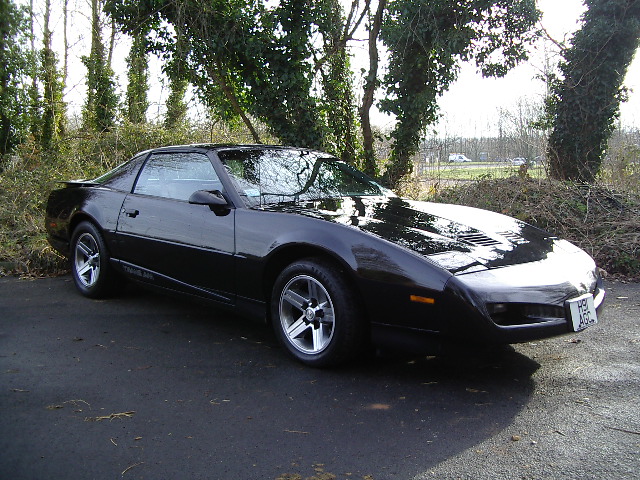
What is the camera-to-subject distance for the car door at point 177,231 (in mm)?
4086

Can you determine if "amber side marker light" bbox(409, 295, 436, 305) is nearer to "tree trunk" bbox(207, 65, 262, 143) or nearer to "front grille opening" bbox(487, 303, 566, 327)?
"front grille opening" bbox(487, 303, 566, 327)

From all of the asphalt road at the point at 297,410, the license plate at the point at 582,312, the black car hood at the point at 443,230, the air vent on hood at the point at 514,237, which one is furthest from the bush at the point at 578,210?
the license plate at the point at 582,312

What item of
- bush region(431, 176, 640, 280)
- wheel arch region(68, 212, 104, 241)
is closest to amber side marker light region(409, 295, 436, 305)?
wheel arch region(68, 212, 104, 241)

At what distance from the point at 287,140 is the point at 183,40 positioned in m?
2.37

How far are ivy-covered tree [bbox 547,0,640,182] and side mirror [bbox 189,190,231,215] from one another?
701cm

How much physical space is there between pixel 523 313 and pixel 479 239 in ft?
2.40

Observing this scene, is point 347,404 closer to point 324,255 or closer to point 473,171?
point 324,255

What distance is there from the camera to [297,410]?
9.98ft

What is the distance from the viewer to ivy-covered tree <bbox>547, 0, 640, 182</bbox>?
29.6 feet

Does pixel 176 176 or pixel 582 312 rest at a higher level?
pixel 176 176

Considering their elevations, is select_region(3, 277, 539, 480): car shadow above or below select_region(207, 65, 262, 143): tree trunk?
below

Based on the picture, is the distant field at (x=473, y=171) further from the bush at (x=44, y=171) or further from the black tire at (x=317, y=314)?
the black tire at (x=317, y=314)

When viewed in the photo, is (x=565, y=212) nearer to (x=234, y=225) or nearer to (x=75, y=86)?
(x=234, y=225)

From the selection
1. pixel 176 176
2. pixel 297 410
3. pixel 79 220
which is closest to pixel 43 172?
pixel 79 220
